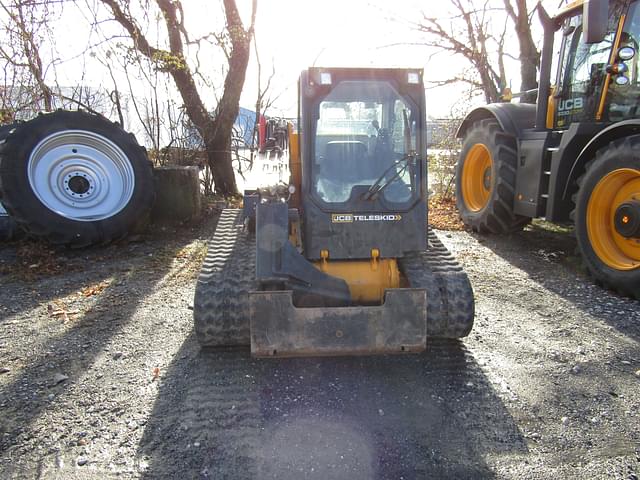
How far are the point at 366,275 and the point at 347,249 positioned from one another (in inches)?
10.2

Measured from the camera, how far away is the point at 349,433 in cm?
264

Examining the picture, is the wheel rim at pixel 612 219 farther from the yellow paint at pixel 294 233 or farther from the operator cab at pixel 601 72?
the yellow paint at pixel 294 233

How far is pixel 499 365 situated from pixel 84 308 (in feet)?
11.6

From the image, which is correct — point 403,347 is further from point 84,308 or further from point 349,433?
point 84,308

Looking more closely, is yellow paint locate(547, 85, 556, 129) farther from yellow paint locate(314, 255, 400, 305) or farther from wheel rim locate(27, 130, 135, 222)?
wheel rim locate(27, 130, 135, 222)

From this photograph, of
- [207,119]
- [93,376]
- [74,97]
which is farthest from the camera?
[207,119]

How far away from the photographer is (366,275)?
342 centimetres

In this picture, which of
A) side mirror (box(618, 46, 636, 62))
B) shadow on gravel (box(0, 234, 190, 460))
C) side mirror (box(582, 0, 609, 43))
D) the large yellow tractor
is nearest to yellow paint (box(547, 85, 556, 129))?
the large yellow tractor

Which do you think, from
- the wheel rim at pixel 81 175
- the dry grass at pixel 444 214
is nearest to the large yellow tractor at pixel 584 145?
the dry grass at pixel 444 214

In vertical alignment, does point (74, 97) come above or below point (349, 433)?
above

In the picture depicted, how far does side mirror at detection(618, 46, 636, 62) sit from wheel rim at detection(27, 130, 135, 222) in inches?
218

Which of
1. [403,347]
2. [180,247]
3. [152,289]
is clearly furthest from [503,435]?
[180,247]

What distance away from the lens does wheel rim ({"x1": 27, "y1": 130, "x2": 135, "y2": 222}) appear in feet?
19.5

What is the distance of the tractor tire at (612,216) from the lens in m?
4.35
